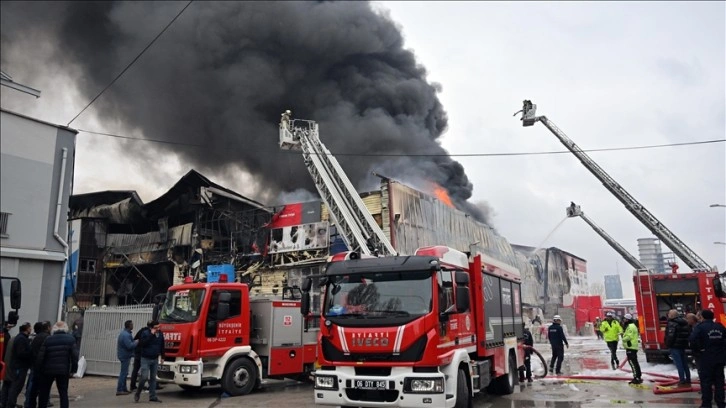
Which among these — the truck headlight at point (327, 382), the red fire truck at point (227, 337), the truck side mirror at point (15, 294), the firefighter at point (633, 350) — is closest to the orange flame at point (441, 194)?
the firefighter at point (633, 350)

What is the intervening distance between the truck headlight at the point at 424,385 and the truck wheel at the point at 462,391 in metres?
0.65

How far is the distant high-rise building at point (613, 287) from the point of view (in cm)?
15938

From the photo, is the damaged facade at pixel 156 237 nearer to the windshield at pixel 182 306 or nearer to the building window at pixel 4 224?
the windshield at pixel 182 306

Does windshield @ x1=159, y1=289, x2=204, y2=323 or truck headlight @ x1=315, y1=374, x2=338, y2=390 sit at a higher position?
windshield @ x1=159, y1=289, x2=204, y2=323

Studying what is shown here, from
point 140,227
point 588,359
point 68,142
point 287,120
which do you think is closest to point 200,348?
point 68,142

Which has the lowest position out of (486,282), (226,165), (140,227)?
(486,282)

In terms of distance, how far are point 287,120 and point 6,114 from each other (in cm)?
2414

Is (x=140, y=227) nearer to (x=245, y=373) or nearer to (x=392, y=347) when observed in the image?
(x=245, y=373)

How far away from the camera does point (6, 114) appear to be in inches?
118

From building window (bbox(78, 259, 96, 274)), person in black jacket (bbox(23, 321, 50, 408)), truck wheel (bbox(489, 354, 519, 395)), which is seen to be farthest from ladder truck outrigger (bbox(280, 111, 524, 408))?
building window (bbox(78, 259, 96, 274))

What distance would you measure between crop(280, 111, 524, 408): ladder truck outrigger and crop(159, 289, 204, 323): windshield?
3.18 metres

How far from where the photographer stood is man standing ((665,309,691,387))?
9.56 meters

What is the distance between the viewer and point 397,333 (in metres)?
6.59

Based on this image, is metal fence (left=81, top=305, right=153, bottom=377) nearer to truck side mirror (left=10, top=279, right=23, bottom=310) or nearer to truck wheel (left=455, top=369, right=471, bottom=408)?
truck side mirror (left=10, top=279, right=23, bottom=310)
